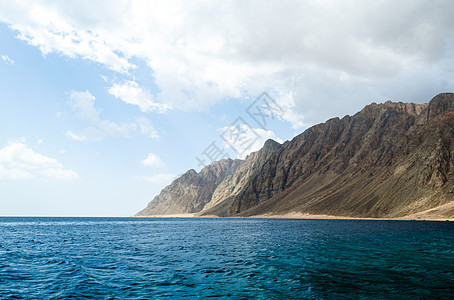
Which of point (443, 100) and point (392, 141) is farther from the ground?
point (443, 100)

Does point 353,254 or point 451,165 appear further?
point 451,165

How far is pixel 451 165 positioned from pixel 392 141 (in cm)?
5252

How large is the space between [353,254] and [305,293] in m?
17.6

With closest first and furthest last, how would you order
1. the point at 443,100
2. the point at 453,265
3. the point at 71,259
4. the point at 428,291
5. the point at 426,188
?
the point at 428,291 < the point at 453,265 < the point at 71,259 < the point at 426,188 < the point at 443,100

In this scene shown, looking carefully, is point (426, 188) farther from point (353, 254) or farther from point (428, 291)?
point (428, 291)

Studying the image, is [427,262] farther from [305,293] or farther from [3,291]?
[3,291]

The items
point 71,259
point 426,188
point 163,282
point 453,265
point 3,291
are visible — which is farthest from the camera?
point 426,188

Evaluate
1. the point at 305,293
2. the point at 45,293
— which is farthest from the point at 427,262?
the point at 45,293

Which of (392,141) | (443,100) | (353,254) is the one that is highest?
(443,100)

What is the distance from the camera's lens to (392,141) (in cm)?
18938

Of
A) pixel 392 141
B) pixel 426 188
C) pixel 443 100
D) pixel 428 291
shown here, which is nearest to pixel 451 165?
pixel 426 188

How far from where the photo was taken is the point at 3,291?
60.8ft

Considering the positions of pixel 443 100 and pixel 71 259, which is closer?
pixel 71 259

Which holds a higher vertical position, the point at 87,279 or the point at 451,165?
the point at 451,165
